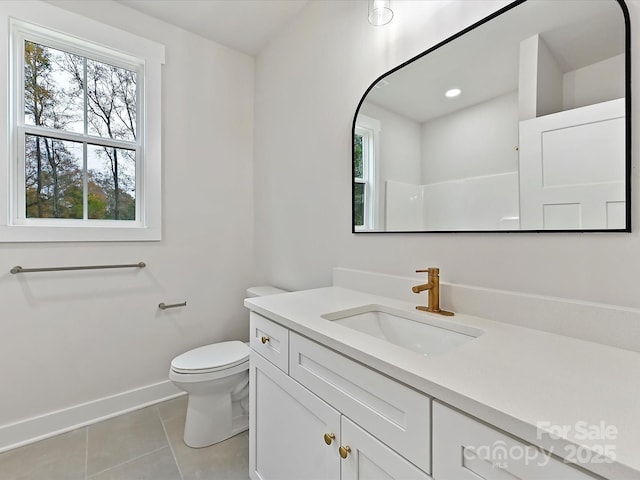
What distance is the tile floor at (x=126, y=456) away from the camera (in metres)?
1.39

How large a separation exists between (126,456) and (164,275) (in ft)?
3.39

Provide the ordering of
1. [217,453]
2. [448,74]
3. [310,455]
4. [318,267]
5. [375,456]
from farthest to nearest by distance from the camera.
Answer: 1. [318,267]
2. [217,453]
3. [448,74]
4. [310,455]
5. [375,456]

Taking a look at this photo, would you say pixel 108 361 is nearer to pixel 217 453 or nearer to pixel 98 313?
pixel 98 313

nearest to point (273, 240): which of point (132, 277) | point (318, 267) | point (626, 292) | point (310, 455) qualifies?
point (318, 267)

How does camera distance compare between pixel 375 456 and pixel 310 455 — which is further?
pixel 310 455

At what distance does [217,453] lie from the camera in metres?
1.53

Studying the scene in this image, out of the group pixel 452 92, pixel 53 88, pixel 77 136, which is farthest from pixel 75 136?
pixel 452 92

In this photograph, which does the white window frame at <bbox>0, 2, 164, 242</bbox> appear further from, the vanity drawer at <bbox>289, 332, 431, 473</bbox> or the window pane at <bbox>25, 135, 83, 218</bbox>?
the vanity drawer at <bbox>289, 332, 431, 473</bbox>

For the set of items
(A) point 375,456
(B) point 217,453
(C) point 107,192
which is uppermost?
(C) point 107,192

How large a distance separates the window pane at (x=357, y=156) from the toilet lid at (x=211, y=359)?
4.03 ft

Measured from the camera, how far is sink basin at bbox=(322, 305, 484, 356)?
97 cm

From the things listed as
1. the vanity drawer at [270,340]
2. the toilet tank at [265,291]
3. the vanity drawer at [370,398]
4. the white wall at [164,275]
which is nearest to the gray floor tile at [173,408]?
the white wall at [164,275]

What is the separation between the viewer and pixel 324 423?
868 mm

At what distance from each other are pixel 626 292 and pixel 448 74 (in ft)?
3.10
